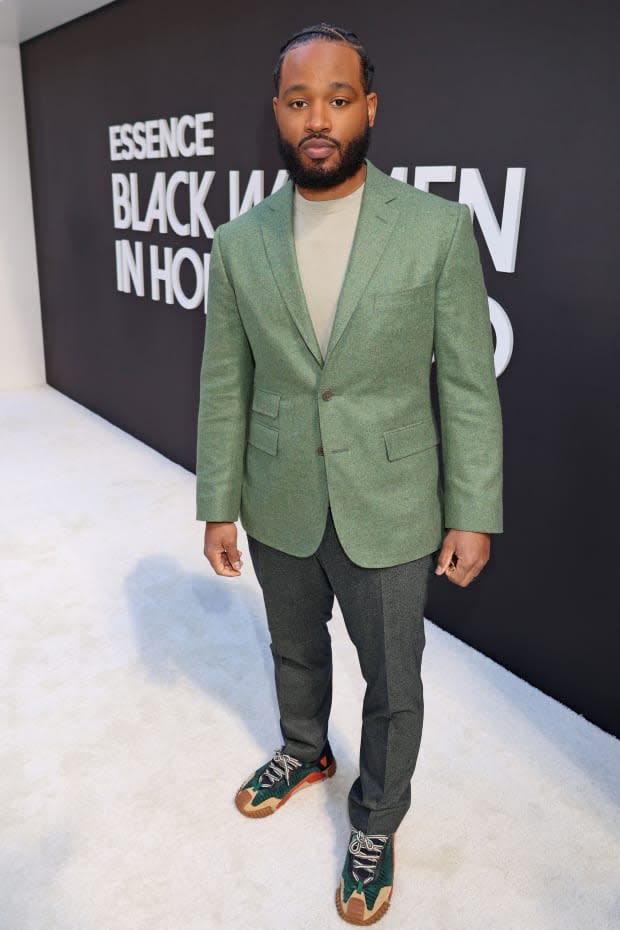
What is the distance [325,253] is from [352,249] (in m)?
0.07

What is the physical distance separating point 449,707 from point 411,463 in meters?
1.15

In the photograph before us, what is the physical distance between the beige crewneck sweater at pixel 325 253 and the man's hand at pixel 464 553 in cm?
44

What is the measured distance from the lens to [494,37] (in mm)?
2072

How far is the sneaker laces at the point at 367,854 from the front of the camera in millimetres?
1625

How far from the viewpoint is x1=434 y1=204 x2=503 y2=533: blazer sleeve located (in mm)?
1320

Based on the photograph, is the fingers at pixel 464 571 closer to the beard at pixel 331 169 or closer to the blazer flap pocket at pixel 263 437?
the blazer flap pocket at pixel 263 437

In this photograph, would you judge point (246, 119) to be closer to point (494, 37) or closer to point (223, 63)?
point (223, 63)

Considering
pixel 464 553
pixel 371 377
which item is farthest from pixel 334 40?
pixel 464 553

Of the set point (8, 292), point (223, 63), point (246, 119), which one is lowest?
point (8, 292)

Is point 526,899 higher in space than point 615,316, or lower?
lower

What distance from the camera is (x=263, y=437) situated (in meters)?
1.51

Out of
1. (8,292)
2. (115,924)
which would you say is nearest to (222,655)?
(115,924)

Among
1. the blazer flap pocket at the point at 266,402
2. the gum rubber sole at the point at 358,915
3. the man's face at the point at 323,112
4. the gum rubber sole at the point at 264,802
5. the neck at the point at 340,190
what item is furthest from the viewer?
the gum rubber sole at the point at 264,802

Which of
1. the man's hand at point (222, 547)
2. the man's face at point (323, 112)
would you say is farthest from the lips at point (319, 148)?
the man's hand at point (222, 547)
